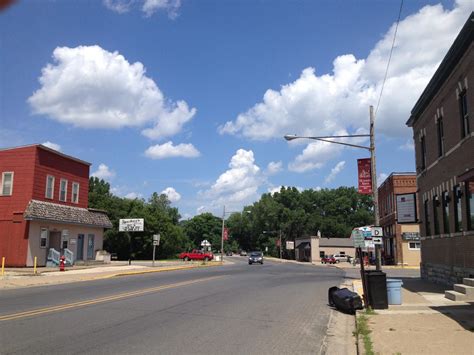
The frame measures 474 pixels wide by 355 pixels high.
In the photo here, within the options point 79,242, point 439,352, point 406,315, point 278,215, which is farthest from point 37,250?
point 278,215

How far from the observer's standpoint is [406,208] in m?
28.0

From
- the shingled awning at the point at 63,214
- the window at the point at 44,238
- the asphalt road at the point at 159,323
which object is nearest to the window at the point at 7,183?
the shingled awning at the point at 63,214

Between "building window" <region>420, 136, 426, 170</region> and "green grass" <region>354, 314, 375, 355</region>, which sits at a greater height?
"building window" <region>420, 136, 426, 170</region>

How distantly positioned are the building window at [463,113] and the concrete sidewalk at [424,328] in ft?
22.8

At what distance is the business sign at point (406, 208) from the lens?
90.5 ft

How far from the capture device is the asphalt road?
28.5ft

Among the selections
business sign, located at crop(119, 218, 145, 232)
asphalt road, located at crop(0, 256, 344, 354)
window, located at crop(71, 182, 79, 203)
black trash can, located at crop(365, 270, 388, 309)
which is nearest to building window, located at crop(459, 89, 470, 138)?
black trash can, located at crop(365, 270, 388, 309)

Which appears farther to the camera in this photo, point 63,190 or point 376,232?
point 63,190

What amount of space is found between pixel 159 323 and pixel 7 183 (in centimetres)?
2783

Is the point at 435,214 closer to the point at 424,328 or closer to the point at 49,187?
the point at 424,328

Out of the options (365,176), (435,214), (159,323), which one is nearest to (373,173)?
(365,176)

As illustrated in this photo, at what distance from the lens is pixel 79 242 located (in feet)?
132

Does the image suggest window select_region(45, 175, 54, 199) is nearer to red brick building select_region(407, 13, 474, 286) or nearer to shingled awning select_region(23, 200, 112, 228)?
shingled awning select_region(23, 200, 112, 228)

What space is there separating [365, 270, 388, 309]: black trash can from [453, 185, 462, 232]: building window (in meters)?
7.65
